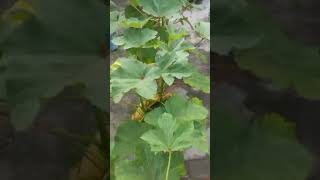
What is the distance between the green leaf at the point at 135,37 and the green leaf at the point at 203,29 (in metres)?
0.10

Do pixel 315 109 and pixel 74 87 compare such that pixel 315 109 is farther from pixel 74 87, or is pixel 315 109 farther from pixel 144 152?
pixel 74 87

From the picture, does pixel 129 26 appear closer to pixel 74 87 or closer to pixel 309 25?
pixel 74 87

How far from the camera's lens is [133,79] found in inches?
50.4

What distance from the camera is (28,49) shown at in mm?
1148

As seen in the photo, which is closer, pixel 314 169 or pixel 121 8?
pixel 314 169

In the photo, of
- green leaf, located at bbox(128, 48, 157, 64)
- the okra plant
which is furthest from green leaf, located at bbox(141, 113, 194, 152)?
green leaf, located at bbox(128, 48, 157, 64)

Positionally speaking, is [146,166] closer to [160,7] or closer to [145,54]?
[145,54]

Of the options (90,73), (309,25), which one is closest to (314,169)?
(309,25)

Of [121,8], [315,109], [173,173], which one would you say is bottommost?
[173,173]

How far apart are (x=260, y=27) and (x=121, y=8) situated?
0.36m

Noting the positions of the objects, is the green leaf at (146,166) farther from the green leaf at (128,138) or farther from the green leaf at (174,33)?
the green leaf at (174,33)

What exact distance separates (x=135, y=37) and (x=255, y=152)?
385 mm

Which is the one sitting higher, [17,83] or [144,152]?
[17,83]

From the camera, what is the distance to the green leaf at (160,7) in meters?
1.32
